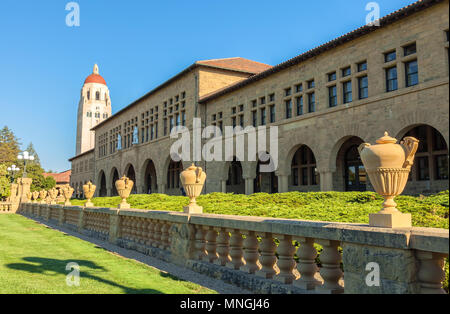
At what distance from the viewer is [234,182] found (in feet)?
120

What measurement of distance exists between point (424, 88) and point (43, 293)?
1595 cm

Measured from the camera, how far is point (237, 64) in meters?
35.5

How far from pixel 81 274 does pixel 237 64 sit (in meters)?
31.2

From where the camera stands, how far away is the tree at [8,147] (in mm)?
87938

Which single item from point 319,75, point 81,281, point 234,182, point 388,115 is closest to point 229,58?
point 234,182

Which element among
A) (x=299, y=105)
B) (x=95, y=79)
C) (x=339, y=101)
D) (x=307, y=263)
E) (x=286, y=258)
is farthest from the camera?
(x=95, y=79)

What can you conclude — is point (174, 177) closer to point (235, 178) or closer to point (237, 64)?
point (235, 178)

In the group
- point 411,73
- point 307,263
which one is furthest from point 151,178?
point 307,263

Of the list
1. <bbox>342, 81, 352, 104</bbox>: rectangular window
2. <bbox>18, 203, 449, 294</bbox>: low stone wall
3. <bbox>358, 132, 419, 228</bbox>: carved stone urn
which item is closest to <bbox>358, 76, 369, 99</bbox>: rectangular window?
<bbox>342, 81, 352, 104</bbox>: rectangular window

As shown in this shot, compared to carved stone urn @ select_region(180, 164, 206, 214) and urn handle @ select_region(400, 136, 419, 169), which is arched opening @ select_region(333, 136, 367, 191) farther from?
urn handle @ select_region(400, 136, 419, 169)

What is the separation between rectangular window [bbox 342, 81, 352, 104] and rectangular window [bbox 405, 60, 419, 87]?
3234mm

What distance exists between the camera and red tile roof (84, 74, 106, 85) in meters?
110

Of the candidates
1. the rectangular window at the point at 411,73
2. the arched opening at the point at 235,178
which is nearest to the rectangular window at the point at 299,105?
the rectangular window at the point at 411,73
